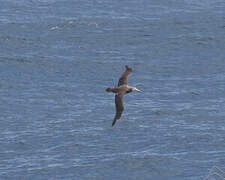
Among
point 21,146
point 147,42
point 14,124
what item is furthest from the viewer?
point 147,42

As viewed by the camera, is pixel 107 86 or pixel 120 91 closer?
pixel 120 91

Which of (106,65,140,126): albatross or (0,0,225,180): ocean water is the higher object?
(106,65,140,126): albatross

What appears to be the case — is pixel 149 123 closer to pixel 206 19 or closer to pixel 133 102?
pixel 133 102

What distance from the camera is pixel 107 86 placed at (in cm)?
8719

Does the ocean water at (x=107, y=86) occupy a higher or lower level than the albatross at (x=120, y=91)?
lower

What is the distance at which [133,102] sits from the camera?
83.6 metres

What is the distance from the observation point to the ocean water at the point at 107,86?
2677 inches

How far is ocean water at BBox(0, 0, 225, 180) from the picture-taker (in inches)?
2677

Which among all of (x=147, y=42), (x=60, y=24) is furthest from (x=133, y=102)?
(x=60, y=24)

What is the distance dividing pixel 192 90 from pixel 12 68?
21.5 m

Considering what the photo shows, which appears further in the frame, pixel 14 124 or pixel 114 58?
pixel 114 58

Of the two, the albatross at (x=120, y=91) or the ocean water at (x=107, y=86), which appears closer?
the albatross at (x=120, y=91)

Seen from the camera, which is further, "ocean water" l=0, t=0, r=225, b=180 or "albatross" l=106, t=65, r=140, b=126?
"ocean water" l=0, t=0, r=225, b=180

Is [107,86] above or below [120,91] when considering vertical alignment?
below
